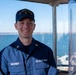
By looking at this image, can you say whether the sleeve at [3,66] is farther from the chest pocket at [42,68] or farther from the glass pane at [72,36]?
the glass pane at [72,36]

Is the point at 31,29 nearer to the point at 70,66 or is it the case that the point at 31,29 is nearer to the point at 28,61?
the point at 28,61

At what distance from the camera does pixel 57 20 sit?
14.8ft

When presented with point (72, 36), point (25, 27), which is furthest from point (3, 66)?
point (72, 36)

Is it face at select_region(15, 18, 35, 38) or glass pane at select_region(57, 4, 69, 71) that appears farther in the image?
glass pane at select_region(57, 4, 69, 71)

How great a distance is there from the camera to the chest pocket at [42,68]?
8.91ft

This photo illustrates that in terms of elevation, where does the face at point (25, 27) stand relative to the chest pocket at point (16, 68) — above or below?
above

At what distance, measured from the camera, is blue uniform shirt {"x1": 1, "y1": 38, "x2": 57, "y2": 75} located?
8.79ft

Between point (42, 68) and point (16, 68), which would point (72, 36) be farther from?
point (16, 68)

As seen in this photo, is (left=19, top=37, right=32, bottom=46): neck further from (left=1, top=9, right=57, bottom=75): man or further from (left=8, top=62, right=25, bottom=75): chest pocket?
(left=8, top=62, right=25, bottom=75): chest pocket

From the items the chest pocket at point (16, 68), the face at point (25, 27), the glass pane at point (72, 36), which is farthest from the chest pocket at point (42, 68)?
the glass pane at point (72, 36)

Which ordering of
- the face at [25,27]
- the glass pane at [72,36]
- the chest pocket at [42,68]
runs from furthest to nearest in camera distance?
1. the glass pane at [72,36]
2. the chest pocket at [42,68]
3. the face at [25,27]

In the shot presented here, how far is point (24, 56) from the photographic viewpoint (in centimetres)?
269

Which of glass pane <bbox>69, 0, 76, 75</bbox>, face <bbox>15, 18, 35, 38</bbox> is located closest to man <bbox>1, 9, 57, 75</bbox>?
face <bbox>15, 18, 35, 38</bbox>

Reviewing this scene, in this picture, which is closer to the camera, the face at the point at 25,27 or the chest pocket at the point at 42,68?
the face at the point at 25,27
